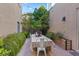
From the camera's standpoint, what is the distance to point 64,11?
507cm

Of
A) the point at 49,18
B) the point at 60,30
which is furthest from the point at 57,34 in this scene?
the point at 49,18

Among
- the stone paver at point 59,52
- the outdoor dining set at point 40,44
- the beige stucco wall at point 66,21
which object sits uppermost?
the beige stucco wall at point 66,21

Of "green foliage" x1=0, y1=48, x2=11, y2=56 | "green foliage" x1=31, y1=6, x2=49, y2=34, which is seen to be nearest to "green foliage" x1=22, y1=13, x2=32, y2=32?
"green foliage" x1=31, y1=6, x2=49, y2=34

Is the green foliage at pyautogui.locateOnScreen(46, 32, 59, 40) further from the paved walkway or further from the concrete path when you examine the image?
the concrete path

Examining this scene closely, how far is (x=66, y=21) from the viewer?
201 inches

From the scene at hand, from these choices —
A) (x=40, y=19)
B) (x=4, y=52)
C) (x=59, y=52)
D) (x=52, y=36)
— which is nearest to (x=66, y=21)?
(x=52, y=36)

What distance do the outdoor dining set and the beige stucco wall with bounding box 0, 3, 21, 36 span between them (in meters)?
0.54

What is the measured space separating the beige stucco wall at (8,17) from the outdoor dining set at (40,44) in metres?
0.54

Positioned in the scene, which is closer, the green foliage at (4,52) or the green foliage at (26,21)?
the green foliage at (4,52)

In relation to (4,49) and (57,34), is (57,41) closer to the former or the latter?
(57,34)

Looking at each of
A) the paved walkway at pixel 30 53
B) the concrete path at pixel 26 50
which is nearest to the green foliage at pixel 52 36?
the paved walkway at pixel 30 53

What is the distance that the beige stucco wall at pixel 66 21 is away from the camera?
5008mm

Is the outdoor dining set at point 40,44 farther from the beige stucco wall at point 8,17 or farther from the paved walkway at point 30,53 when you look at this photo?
the beige stucco wall at point 8,17

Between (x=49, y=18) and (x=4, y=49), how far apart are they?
1303 millimetres
